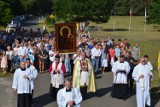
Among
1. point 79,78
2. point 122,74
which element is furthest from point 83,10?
point 79,78

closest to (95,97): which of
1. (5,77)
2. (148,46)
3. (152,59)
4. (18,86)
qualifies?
(18,86)

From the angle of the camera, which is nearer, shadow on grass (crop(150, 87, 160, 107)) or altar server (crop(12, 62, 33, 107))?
altar server (crop(12, 62, 33, 107))

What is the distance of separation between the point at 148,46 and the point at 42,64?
17.5m

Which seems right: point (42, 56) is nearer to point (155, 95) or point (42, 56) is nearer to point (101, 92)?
point (101, 92)

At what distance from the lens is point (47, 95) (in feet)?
55.9

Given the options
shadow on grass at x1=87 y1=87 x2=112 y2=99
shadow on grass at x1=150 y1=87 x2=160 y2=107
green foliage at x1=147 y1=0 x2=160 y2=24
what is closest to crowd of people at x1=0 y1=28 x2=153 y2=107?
shadow on grass at x1=87 y1=87 x2=112 y2=99

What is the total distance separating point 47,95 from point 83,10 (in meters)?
45.1

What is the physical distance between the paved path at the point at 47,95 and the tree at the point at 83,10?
40.7 metres

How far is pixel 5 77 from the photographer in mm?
21688

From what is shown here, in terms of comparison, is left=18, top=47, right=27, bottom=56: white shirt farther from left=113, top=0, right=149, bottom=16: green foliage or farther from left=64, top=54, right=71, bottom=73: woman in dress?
left=113, top=0, right=149, bottom=16: green foliage

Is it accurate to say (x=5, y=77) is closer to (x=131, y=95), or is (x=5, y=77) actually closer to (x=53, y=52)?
(x=53, y=52)

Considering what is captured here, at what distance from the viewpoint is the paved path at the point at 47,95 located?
50.9 feet

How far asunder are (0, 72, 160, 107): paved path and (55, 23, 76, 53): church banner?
1981 mm

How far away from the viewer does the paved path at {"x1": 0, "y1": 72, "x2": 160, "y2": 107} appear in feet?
50.9
